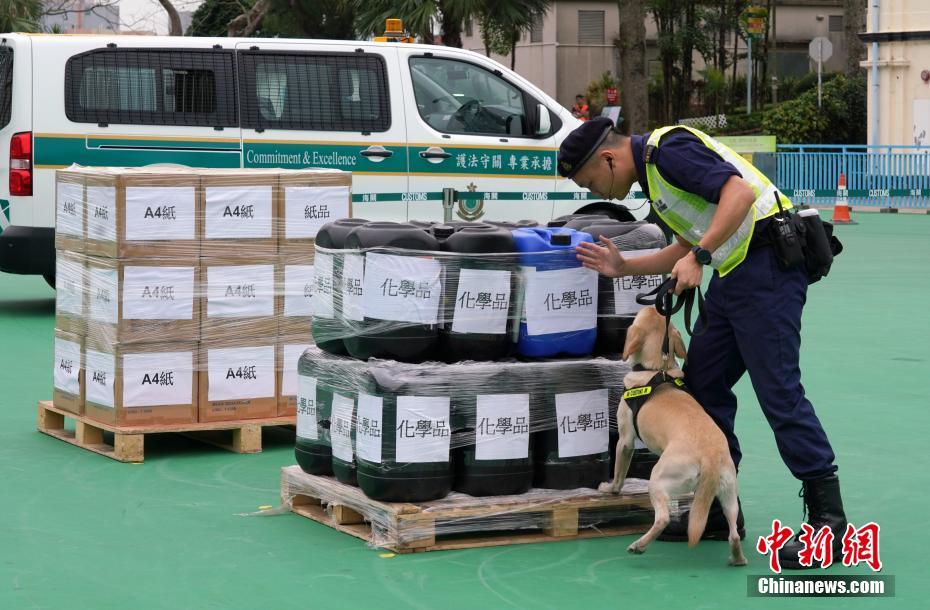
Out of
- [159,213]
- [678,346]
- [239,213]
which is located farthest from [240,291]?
[678,346]

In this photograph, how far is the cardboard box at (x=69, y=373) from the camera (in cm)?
771

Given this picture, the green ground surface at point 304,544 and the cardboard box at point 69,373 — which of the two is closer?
the green ground surface at point 304,544

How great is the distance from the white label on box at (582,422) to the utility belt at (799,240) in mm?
1041

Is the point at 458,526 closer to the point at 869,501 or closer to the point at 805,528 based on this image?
the point at 805,528

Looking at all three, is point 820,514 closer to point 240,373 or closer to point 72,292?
point 240,373

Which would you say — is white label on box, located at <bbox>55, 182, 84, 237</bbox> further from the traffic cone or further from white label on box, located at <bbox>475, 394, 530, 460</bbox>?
the traffic cone

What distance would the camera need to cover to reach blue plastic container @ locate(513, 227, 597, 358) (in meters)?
5.98

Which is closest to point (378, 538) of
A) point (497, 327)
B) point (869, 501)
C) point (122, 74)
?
point (497, 327)

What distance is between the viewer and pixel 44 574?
5.32 meters

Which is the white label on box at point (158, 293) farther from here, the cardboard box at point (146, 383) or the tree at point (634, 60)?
the tree at point (634, 60)

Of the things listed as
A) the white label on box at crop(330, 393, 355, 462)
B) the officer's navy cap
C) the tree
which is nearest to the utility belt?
the officer's navy cap

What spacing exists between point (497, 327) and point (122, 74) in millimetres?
7483

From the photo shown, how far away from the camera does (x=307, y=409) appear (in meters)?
6.31

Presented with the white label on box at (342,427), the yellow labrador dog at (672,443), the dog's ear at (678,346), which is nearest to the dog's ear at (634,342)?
the yellow labrador dog at (672,443)
